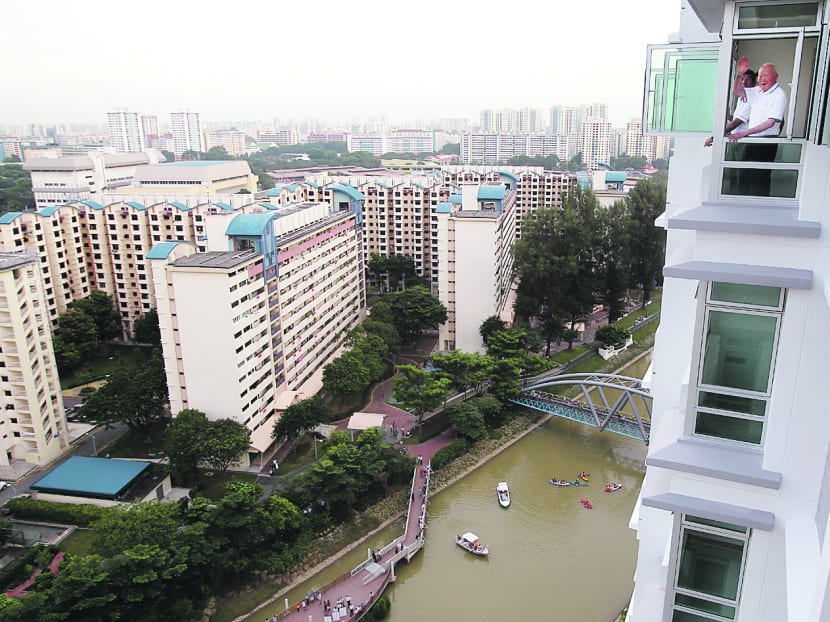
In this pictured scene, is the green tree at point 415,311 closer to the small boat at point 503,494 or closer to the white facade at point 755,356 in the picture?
the small boat at point 503,494

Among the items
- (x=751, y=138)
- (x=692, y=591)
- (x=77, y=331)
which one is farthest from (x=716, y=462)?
(x=77, y=331)

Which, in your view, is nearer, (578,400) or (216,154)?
(578,400)

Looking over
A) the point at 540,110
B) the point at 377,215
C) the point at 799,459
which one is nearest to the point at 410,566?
the point at 799,459

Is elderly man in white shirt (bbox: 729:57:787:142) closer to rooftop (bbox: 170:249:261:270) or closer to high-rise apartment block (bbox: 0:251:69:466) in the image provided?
rooftop (bbox: 170:249:261:270)

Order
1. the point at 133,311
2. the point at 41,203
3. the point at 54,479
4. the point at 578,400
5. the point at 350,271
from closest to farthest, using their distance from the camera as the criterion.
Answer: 1. the point at 54,479
2. the point at 578,400
3. the point at 350,271
4. the point at 133,311
5. the point at 41,203

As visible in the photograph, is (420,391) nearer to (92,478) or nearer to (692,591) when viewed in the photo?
(92,478)

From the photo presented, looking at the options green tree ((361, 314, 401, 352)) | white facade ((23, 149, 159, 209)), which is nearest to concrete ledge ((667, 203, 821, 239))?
green tree ((361, 314, 401, 352))

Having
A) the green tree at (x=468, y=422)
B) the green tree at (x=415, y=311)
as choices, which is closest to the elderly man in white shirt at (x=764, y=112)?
the green tree at (x=468, y=422)

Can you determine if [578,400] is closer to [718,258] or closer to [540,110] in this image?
[718,258]
